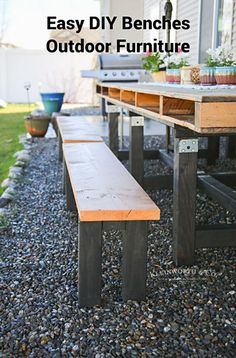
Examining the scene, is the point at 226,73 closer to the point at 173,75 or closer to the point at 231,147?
the point at 173,75

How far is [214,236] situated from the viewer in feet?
8.81

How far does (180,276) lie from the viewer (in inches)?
101

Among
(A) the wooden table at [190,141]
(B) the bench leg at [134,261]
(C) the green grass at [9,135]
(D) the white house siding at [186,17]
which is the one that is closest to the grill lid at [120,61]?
(D) the white house siding at [186,17]

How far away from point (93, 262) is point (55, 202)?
1.78 metres

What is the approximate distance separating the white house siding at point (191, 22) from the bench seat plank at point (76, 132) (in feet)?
10.9

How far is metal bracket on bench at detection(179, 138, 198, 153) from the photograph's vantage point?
253 cm

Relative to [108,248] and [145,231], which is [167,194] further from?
[145,231]

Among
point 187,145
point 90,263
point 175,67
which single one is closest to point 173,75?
point 175,67

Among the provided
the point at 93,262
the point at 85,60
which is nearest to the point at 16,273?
the point at 93,262

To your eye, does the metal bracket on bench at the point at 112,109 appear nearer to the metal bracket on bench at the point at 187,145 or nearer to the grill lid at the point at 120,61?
the metal bracket on bench at the point at 187,145

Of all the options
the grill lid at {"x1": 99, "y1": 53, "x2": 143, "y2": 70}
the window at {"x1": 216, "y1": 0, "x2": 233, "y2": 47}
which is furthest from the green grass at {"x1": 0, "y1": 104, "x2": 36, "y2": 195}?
the window at {"x1": 216, "y1": 0, "x2": 233, "y2": 47}

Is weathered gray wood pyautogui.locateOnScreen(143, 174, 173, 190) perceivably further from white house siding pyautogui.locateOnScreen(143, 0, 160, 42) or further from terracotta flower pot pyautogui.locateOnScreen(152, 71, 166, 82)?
white house siding pyautogui.locateOnScreen(143, 0, 160, 42)

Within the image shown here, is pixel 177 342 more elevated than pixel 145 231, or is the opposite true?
pixel 145 231

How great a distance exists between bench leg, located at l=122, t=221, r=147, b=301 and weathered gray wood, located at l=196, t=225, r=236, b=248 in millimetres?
478
